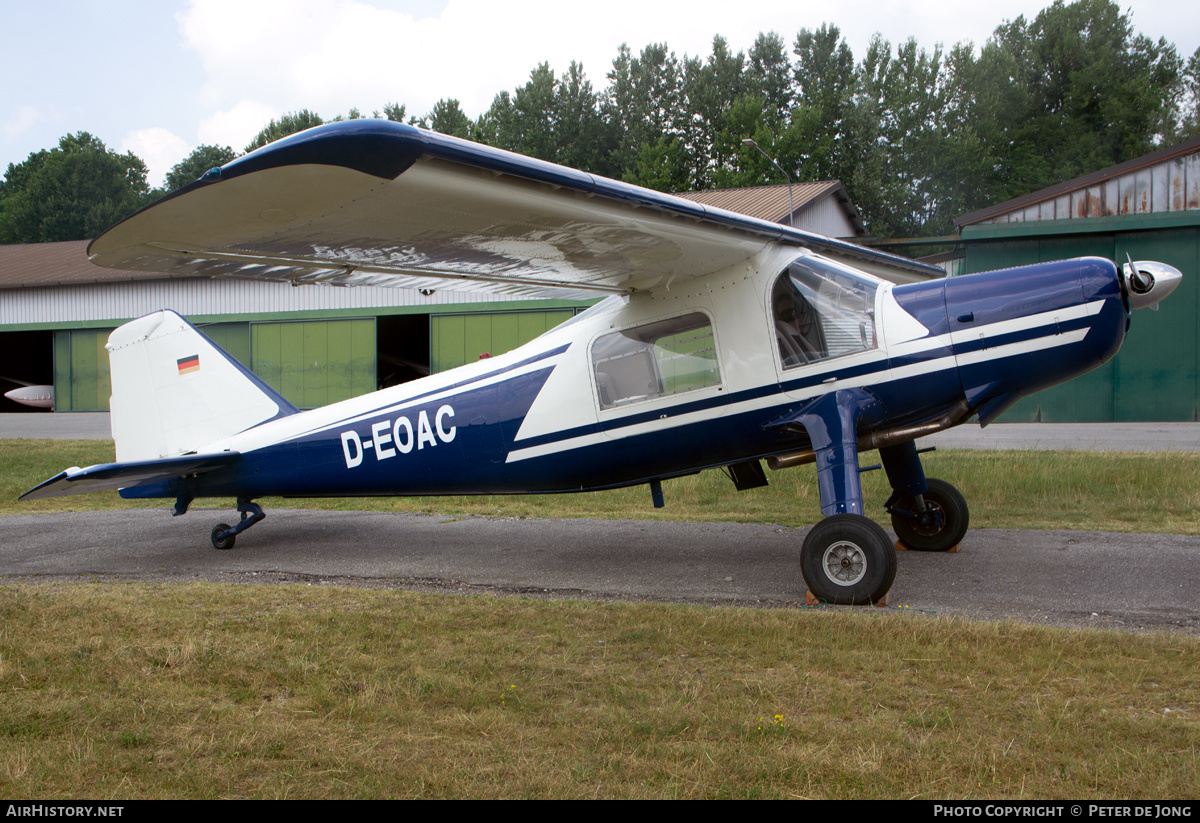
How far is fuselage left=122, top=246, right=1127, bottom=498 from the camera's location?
18.5ft

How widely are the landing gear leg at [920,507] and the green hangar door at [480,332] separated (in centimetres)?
1999

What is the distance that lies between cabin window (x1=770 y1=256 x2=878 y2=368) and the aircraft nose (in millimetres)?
1564

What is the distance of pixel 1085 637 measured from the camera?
13.7 ft

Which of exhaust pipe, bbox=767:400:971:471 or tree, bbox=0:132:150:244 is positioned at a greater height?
tree, bbox=0:132:150:244

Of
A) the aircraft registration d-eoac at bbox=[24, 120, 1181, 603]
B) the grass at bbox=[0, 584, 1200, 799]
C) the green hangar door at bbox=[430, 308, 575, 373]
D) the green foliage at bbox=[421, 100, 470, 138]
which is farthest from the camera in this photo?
the green foliage at bbox=[421, 100, 470, 138]

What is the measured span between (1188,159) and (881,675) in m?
22.0

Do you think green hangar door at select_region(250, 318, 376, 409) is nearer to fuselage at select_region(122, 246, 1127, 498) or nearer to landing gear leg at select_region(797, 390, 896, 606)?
fuselage at select_region(122, 246, 1127, 498)

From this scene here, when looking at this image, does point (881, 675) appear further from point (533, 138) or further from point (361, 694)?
point (533, 138)

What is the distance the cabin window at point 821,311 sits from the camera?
596 centimetres

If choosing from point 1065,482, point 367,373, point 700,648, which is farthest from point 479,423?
point 367,373

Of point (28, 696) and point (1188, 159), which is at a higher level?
point (1188, 159)

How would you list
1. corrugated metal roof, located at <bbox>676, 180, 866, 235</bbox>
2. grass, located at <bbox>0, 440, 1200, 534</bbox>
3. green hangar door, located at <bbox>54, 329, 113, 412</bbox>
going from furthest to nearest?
green hangar door, located at <bbox>54, 329, 113, 412</bbox> < corrugated metal roof, located at <bbox>676, 180, 866, 235</bbox> < grass, located at <bbox>0, 440, 1200, 534</bbox>

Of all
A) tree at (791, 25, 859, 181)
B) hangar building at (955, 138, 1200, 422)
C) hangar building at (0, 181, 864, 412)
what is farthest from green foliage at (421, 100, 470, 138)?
hangar building at (955, 138, 1200, 422)

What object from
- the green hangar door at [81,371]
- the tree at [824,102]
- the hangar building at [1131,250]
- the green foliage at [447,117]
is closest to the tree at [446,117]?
the green foliage at [447,117]
